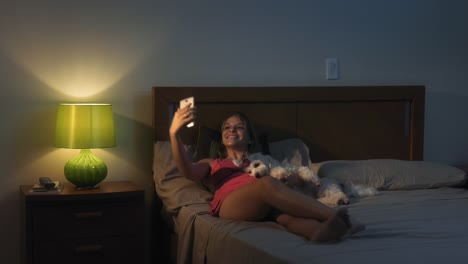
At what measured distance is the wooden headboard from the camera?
3156 mm

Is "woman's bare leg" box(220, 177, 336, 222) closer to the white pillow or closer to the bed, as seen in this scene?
the bed

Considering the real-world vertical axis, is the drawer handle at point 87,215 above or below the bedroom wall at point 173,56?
below

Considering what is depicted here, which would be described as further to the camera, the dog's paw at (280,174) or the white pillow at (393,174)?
the white pillow at (393,174)

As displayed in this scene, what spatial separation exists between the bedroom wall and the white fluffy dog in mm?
687

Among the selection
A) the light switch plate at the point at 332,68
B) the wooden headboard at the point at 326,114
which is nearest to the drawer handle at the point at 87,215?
the wooden headboard at the point at 326,114

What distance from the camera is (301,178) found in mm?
2779

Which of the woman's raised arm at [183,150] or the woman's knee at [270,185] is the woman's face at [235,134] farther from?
the woman's knee at [270,185]

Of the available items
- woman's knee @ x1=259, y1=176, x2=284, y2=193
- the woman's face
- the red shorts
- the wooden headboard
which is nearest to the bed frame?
the wooden headboard

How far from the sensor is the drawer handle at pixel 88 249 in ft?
8.77

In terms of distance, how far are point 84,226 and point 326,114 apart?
4.95ft

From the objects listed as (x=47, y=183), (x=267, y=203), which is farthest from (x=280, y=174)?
(x=47, y=183)

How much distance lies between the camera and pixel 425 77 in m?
3.83

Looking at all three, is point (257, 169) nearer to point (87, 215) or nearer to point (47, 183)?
point (87, 215)

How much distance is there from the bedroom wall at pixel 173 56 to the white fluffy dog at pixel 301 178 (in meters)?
0.69
